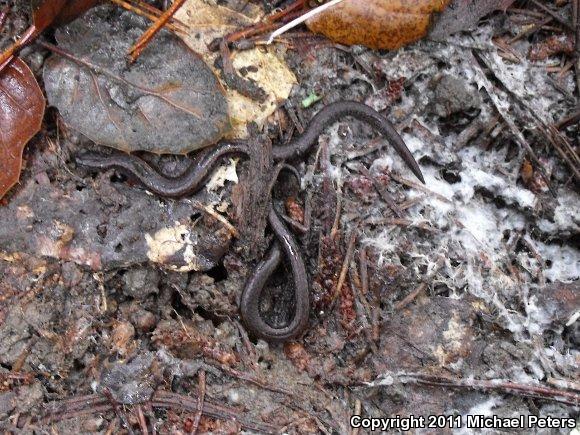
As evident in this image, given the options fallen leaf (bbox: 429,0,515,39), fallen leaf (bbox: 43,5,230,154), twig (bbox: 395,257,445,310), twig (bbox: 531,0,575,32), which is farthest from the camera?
twig (bbox: 531,0,575,32)

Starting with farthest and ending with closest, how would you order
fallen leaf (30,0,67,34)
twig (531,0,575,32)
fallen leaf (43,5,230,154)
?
twig (531,0,575,32) → fallen leaf (43,5,230,154) → fallen leaf (30,0,67,34)

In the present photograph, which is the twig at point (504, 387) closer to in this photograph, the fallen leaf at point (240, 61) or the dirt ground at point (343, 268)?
the dirt ground at point (343, 268)

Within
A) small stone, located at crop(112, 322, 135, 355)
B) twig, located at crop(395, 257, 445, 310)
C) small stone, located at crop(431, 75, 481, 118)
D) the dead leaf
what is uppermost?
small stone, located at crop(431, 75, 481, 118)

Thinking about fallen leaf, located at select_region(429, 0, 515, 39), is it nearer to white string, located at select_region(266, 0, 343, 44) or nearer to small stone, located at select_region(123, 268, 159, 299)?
white string, located at select_region(266, 0, 343, 44)

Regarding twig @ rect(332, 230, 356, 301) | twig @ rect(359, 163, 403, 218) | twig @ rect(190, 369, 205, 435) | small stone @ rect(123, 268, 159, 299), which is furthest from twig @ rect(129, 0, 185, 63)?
twig @ rect(190, 369, 205, 435)

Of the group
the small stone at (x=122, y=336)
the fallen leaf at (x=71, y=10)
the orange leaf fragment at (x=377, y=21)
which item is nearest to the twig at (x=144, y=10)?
the fallen leaf at (x=71, y=10)

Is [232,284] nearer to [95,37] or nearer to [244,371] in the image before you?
[244,371]

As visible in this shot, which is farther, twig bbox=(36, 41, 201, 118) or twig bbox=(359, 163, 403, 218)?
twig bbox=(359, 163, 403, 218)

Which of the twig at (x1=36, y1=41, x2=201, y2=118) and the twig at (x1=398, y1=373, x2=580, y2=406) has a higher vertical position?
the twig at (x1=36, y1=41, x2=201, y2=118)
